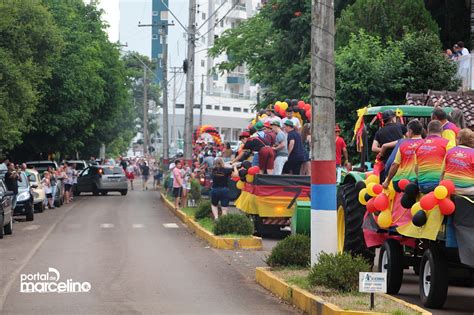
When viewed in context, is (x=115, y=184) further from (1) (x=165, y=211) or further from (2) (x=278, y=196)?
(2) (x=278, y=196)

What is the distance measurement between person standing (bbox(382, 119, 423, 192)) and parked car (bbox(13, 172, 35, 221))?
67.3ft

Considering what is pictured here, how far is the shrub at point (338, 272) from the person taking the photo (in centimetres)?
1209

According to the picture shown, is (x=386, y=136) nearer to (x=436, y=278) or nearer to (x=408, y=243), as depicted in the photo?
(x=408, y=243)

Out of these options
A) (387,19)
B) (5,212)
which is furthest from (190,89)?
(5,212)

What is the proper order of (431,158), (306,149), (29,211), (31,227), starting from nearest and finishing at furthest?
(431,158) → (306,149) → (31,227) → (29,211)

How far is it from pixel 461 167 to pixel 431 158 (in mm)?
632

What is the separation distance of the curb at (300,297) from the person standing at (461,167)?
149cm

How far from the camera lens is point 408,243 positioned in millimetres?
12969

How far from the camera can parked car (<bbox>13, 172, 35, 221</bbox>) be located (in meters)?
31.6

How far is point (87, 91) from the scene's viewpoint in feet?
172

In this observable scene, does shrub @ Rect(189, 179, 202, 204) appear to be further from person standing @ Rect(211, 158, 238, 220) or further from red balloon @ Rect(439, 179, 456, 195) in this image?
red balloon @ Rect(439, 179, 456, 195)

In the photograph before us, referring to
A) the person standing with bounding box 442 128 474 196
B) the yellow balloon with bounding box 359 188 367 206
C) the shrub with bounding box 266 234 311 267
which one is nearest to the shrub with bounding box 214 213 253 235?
the shrub with bounding box 266 234 311 267

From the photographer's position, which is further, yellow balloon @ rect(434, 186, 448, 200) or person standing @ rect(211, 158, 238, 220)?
person standing @ rect(211, 158, 238, 220)

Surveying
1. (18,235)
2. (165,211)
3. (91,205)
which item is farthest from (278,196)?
(91,205)
